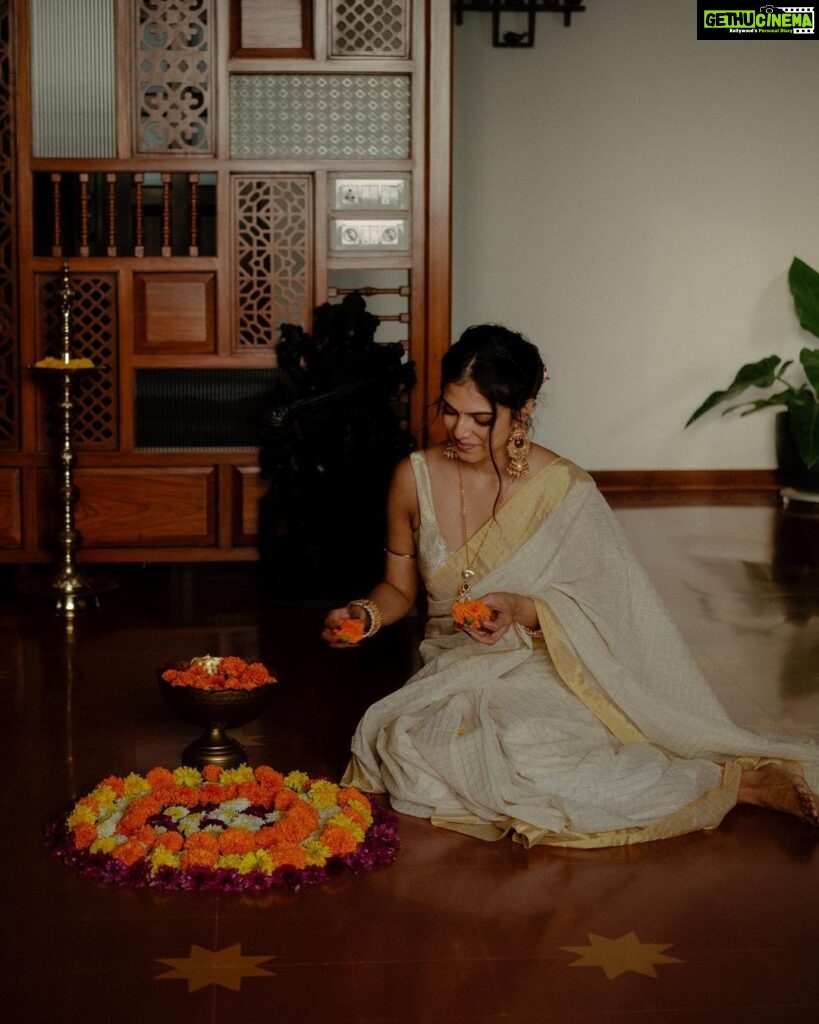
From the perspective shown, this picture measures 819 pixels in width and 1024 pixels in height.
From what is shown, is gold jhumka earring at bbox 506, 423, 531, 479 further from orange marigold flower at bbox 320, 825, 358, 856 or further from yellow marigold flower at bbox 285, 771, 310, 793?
orange marigold flower at bbox 320, 825, 358, 856

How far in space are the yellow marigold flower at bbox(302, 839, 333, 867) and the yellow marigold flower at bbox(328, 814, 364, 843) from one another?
0.08 m

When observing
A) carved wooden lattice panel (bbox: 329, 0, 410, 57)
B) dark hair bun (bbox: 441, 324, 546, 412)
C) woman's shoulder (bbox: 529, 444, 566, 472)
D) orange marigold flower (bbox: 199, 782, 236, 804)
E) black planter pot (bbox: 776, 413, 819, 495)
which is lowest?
orange marigold flower (bbox: 199, 782, 236, 804)

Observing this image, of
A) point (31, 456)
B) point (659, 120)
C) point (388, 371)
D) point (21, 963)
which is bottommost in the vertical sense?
point (21, 963)

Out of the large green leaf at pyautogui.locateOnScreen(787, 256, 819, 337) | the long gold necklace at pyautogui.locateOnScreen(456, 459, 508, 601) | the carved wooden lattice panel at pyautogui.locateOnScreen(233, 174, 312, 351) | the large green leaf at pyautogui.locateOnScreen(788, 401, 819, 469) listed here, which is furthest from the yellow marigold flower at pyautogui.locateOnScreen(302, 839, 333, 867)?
the large green leaf at pyautogui.locateOnScreen(787, 256, 819, 337)

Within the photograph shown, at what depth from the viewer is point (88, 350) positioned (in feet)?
20.1

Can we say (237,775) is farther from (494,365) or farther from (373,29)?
(373,29)

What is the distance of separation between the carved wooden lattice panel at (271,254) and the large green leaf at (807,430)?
3.23 m

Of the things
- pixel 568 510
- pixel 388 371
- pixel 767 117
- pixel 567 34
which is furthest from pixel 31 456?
pixel 767 117

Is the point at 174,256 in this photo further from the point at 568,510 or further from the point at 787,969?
the point at 787,969

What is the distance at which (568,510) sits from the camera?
3.56m

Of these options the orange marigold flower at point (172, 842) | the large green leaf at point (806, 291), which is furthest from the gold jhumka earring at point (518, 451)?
the large green leaf at point (806, 291)

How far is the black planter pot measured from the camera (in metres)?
8.34

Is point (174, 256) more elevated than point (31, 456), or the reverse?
point (174, 256)

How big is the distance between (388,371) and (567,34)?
3527mm
